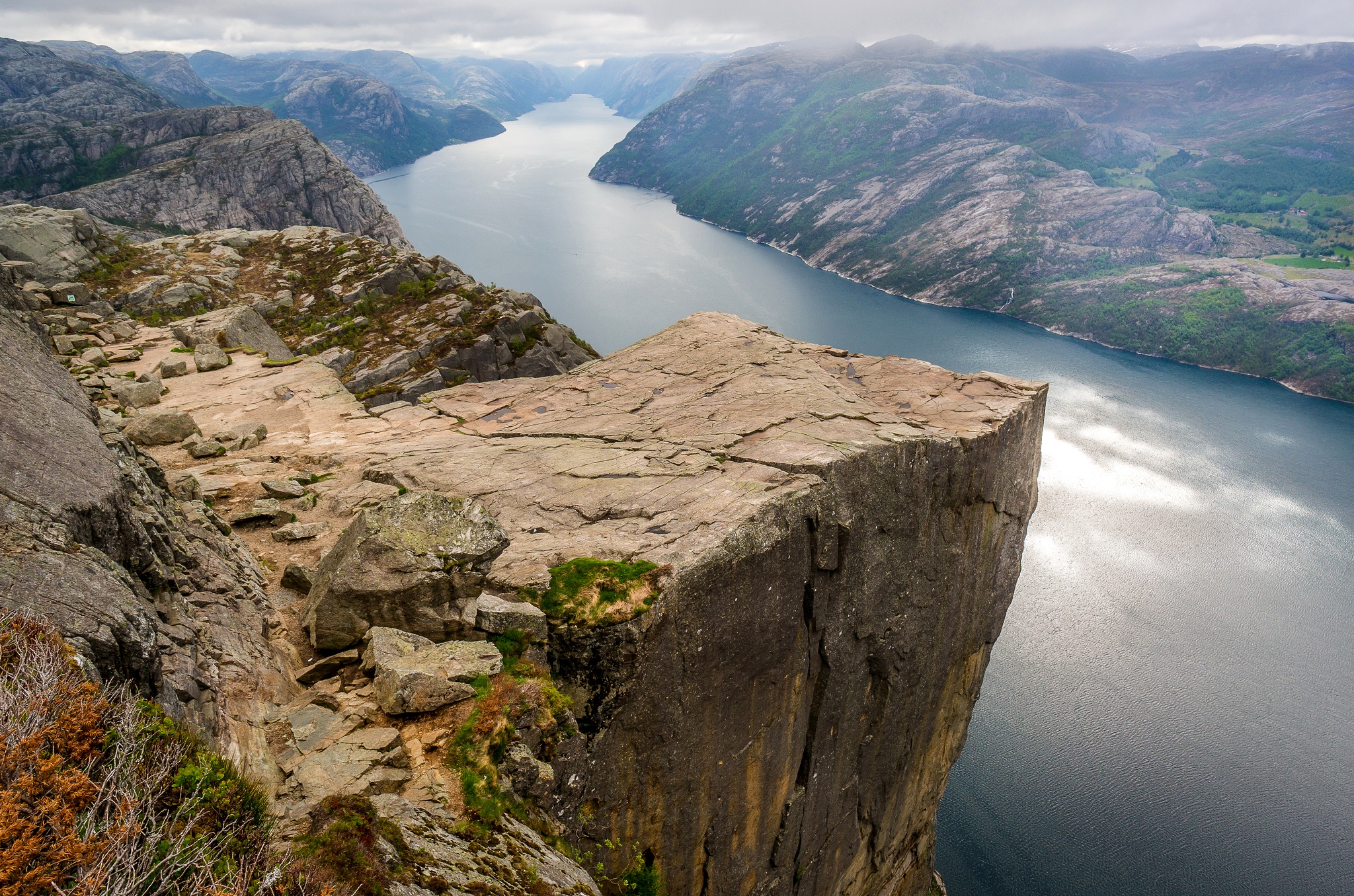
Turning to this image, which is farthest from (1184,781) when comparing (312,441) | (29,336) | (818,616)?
(29,336)

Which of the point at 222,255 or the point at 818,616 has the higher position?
the point at 222,255

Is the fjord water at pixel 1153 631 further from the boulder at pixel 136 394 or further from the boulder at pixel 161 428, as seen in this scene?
the boulder at pixel 136 394

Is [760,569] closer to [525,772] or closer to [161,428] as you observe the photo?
[525,772]

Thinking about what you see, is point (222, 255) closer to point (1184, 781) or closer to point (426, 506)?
point (426, 506)

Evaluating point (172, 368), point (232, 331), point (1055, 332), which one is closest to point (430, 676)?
point (172, 368)

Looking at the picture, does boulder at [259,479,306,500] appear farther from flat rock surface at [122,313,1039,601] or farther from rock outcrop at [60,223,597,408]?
rock outcrop at [60,223,597,408]

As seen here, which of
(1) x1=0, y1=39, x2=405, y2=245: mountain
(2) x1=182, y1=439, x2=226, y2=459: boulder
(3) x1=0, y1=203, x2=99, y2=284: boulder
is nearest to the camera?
(2) x1=182, y1=439, x2=226, y2=459: boulder

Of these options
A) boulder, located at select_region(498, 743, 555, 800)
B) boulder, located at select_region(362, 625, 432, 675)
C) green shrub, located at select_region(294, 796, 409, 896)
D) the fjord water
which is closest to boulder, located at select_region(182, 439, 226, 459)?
boulder, located at select_region(362, 625, 432, 675)
